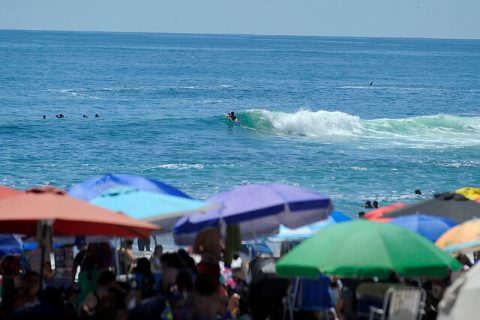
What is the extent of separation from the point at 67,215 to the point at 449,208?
5.73 meters

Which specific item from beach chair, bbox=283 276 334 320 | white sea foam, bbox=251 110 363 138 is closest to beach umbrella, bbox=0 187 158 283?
beach chair, bbox=283 276 334 320

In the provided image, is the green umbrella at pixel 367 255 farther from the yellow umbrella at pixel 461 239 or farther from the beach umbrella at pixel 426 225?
the beach umbrella at pixel 426 225

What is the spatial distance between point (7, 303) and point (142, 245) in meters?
Answer: 7.84

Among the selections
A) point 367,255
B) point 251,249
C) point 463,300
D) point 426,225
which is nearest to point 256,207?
point 367,255

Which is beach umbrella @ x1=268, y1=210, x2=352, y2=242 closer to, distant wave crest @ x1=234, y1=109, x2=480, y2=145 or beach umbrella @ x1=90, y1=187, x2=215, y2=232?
beach umbrella @ x1=90, y1=187, x2=215, y2=232

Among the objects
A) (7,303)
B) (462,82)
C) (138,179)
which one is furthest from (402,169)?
(462,82)

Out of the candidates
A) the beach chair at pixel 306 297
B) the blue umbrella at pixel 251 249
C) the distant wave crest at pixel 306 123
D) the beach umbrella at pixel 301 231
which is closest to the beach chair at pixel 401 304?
the beach chair at pixel 306 297

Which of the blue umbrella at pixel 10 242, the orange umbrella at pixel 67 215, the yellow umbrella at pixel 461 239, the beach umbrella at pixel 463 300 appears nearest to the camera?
the beach umbrella at pixel 463 300

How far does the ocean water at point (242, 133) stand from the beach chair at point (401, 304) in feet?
53.4

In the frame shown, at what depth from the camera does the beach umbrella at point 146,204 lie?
9.24 meters

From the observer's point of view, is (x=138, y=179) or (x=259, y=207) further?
(x=138, y=179)

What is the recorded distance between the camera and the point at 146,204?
9.53 metres

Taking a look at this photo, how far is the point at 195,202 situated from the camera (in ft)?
32.0

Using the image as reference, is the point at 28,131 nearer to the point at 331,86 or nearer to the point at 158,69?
the point at 331,86
